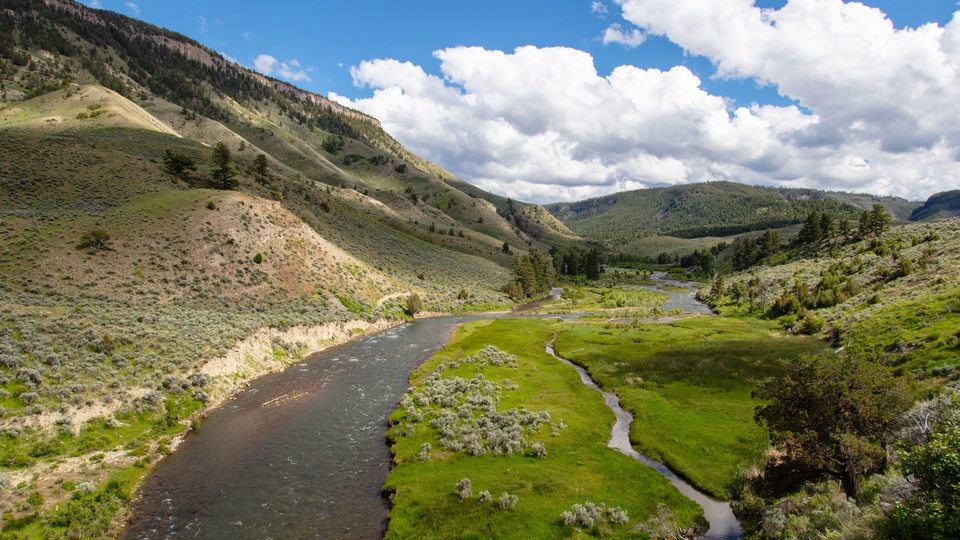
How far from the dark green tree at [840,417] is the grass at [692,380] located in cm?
830

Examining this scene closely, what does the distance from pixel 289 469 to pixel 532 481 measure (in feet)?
51.8

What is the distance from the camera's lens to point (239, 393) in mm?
38375

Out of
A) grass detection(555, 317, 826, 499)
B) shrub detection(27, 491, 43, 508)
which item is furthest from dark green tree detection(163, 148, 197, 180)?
grass detection(555, 317, 826, 499)

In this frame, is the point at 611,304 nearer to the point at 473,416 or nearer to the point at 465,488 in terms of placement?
the point at 473,416

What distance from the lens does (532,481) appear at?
2428cm

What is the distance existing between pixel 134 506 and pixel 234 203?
60.8 m

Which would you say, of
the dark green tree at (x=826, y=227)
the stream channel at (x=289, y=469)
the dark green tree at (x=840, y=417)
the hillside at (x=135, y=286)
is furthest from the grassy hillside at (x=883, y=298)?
the hillside at (x=135, y=286)

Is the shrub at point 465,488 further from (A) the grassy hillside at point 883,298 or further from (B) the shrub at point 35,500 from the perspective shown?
(B) the shrub at point 35,500

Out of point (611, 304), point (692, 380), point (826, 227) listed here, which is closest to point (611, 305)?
point (611, 304)

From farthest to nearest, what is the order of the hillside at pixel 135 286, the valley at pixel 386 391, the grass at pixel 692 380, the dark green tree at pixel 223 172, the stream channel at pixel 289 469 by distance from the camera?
the dark green tree at pixel 223 172, the grass at pixel 692 380, the hillside at pixel 135 286, the stream channel at pixel 289 469, the valley at pixel 386 391

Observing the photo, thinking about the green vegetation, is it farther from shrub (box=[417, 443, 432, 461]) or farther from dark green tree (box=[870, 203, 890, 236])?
shrub (box=[417, 443, 432, 461])

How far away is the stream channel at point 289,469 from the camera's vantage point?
21.2 metres

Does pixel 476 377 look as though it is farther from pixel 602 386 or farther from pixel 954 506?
pixel 954 506

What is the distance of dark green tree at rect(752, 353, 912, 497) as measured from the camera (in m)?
15.8
